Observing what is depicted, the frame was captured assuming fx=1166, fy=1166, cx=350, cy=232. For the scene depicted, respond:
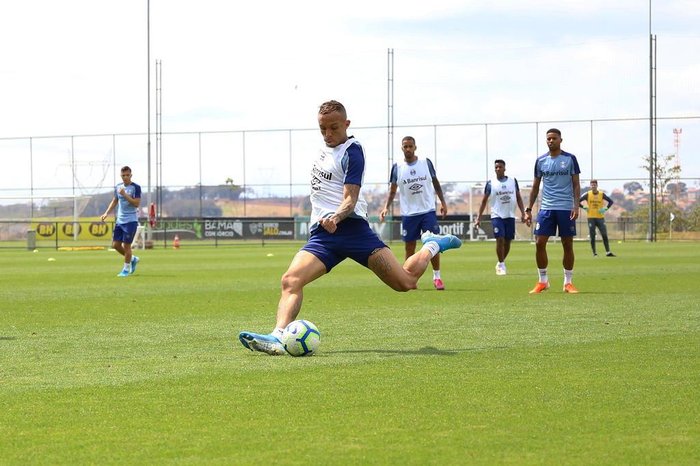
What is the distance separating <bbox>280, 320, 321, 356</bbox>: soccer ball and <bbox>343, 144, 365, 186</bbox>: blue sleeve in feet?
3.98

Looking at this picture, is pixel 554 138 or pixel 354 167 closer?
pixel 354 167

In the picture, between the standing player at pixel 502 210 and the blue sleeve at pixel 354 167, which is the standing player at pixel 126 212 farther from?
the blue sleeve at pixel 354 167

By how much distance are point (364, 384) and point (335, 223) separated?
207 centimetres

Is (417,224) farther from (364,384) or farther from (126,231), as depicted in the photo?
(364,384)

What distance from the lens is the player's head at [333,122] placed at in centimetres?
925

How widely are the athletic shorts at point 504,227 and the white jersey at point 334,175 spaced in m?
12.9

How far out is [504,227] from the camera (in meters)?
22.3

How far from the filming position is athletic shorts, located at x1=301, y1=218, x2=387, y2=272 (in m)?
9.45

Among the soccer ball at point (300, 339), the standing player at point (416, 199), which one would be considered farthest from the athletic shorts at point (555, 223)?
the soccer ball at point (300, 339)

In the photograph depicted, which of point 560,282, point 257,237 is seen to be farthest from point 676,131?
point 560,282

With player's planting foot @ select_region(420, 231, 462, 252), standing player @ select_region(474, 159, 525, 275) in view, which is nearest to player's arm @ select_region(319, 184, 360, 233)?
player's planting foot @ select_region(420, 231, 462, 252)

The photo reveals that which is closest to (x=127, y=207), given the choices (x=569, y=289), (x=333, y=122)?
(x=569, y=289)

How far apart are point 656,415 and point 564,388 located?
0.97 m

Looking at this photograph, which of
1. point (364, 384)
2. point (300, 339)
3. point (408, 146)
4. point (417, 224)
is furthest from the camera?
point (417, 224)
